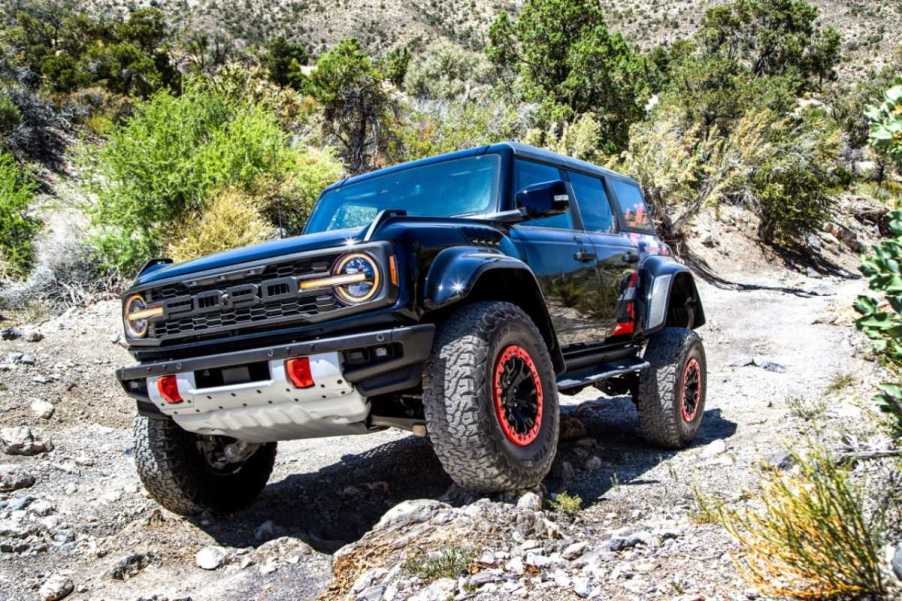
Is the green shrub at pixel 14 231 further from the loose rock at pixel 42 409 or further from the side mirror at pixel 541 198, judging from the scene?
the side mirror at pixel 541 198

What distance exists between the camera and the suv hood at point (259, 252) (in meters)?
3.28

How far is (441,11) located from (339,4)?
451 inches

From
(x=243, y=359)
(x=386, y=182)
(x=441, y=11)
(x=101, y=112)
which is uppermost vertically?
(x=441, y=11)

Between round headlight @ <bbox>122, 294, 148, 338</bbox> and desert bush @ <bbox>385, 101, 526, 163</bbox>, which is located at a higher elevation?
desert bush @ <bbox>385, 101, 526, 163</bbox>

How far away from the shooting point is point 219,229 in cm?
1211

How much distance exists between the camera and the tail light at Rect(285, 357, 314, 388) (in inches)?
123

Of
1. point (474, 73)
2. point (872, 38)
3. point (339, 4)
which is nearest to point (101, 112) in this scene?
point (474, 73)

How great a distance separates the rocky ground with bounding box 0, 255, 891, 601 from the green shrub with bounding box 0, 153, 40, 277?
4.91 meters

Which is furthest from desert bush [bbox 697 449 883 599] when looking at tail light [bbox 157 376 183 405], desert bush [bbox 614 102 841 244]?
desert bush [bbox 614 102 841 244]

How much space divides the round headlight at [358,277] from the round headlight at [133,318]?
1198 millimetres

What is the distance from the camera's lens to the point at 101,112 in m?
25.3

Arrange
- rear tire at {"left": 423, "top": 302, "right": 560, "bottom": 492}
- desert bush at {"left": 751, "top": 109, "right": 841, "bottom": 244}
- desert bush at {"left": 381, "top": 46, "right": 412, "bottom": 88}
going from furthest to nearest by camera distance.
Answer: desert bush at {"left": 381, "top": 46, "right": 412, "bottom": 88}, desert bush at {"left": 751, "top": 109, "right": 841, "bottom": 244}, rear tire at {"left": 423, "top": 302, "right": 560, "bottom": 492}

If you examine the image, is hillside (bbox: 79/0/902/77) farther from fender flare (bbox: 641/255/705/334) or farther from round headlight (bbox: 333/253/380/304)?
round headlight (bbox: 333/253/380/304)

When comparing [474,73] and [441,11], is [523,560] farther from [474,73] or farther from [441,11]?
[441,11]
